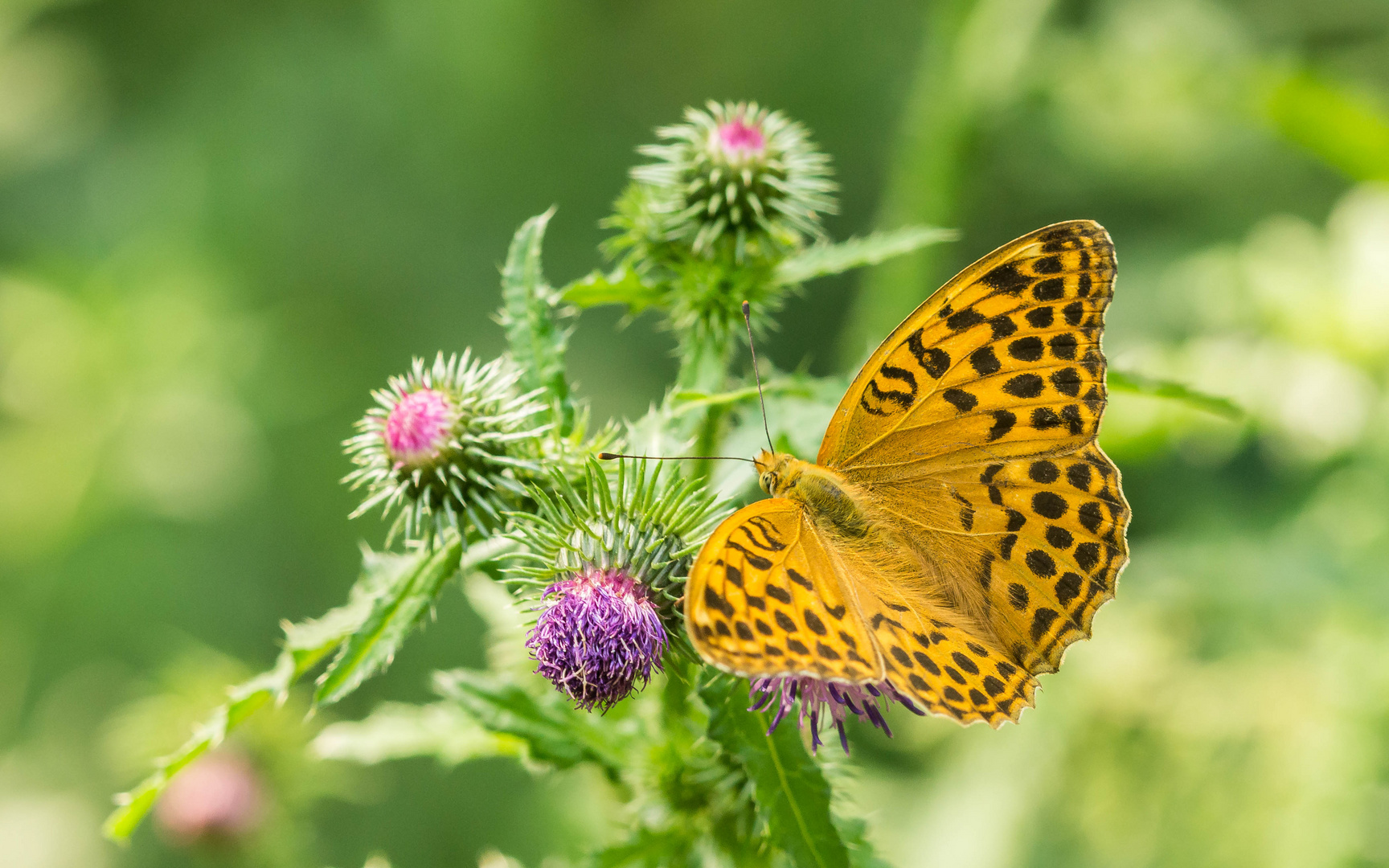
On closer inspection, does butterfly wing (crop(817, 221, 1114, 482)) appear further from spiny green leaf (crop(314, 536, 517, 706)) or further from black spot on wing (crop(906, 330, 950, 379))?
spiny green leaf (crop(314, 536, 517, 706))

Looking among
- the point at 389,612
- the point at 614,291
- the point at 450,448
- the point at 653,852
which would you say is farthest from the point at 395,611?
the point at 614,291

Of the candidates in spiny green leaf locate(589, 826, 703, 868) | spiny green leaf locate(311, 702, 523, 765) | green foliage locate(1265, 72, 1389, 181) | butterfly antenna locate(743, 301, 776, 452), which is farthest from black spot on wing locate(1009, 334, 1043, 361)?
green foliage locate(1265, 72, 1389, 181)

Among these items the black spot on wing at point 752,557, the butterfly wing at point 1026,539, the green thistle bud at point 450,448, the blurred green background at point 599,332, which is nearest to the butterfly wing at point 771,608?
the black spot on wing at point 752,557

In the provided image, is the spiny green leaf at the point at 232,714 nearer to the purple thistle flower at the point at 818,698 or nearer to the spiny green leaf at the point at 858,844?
the purple thistle flower at the point at 818,698

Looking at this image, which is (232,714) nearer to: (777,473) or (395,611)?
(395,611)

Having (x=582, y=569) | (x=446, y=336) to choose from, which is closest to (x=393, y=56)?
(x=446, y=336)

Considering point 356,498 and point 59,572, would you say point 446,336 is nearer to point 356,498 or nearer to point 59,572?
point 356,498
